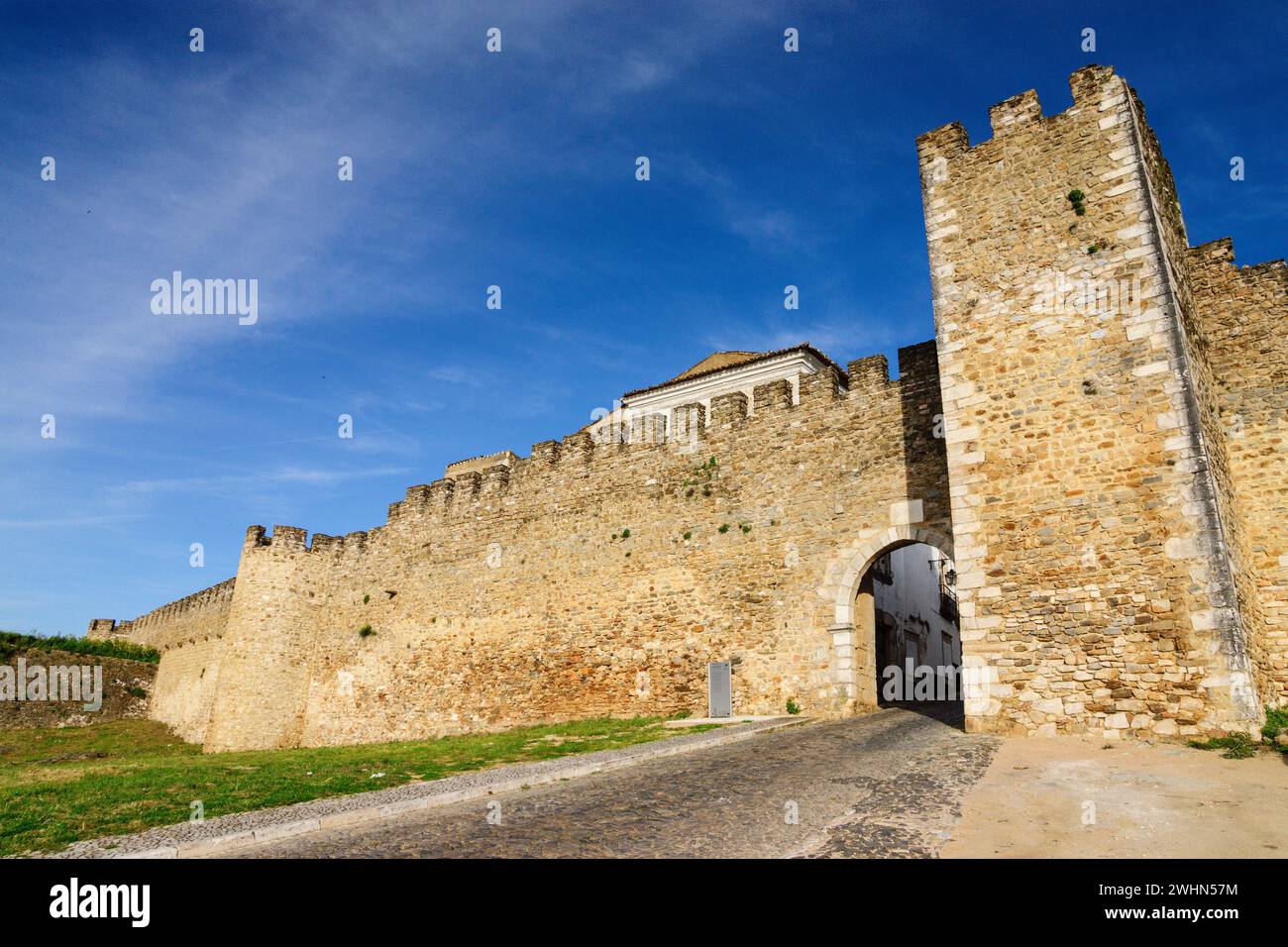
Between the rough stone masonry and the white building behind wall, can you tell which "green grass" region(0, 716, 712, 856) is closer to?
the rough stone masonry

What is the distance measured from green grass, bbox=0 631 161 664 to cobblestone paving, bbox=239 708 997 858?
2988 centimetres

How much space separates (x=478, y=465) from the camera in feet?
105

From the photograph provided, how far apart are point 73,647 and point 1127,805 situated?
36166mm

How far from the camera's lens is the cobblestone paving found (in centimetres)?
488

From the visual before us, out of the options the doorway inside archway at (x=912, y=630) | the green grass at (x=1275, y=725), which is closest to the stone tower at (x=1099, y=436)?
the green grass at (x=1275, y=725)

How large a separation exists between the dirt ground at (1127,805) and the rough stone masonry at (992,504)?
141 centimetres

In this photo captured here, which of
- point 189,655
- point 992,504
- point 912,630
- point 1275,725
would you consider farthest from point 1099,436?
point 189,655

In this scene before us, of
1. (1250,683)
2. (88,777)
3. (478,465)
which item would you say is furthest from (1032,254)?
(478,465)

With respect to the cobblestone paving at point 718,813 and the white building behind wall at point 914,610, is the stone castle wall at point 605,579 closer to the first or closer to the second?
the white building behind wall at point 914,610

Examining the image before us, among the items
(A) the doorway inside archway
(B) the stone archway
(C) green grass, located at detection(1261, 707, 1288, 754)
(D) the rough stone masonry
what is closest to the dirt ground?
(C) green grass, located at detection(1261, 707, 1288, 754)

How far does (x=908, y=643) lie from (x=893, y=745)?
12.4 m

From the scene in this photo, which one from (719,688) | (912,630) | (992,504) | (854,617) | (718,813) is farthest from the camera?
(912,630)

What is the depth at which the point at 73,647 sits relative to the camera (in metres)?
30.9

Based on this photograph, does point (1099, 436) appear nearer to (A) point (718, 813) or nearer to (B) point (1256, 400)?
(B) point (1256, 400)
